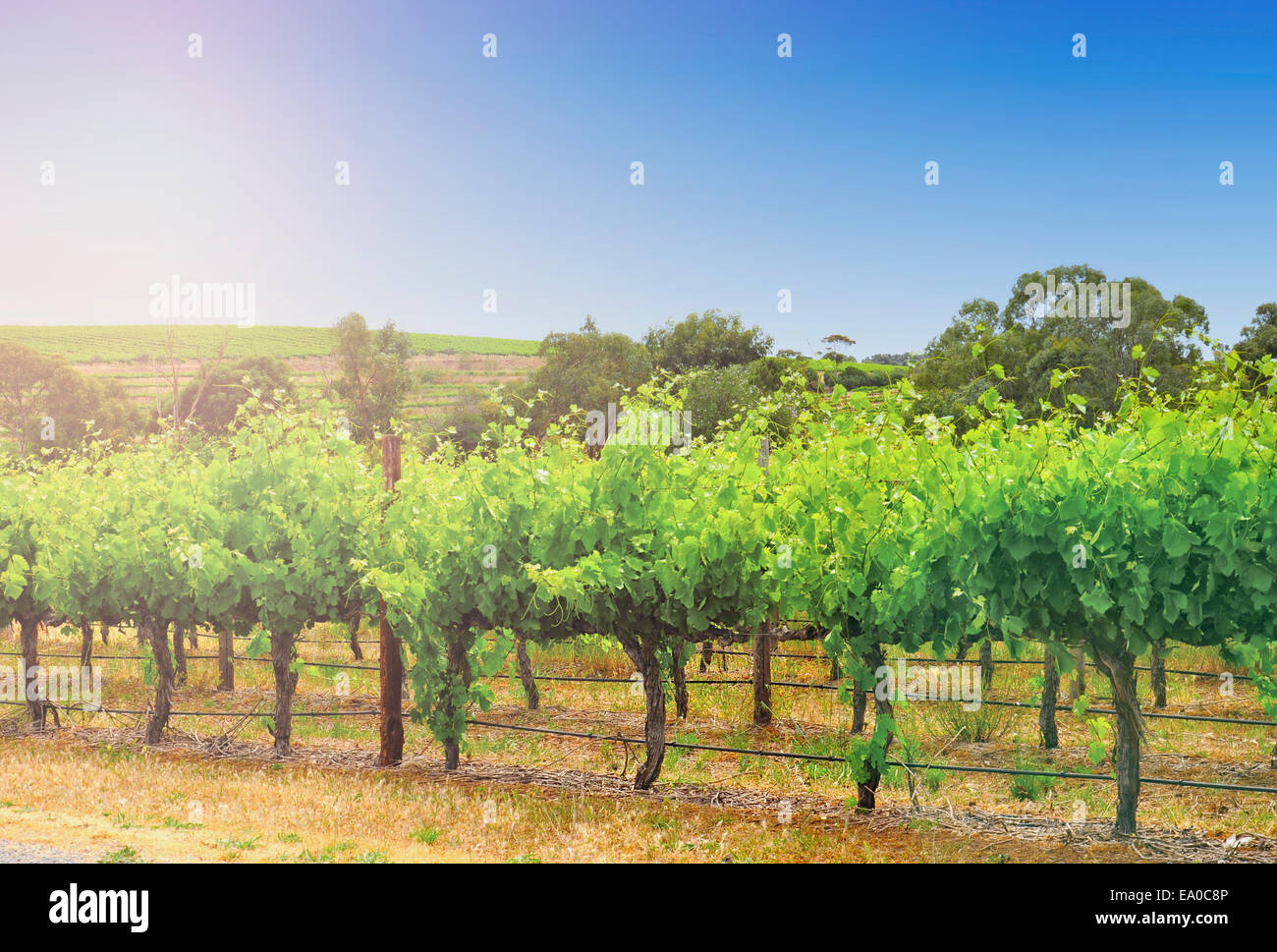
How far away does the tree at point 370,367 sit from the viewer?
271ft

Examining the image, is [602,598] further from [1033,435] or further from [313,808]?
[1033,435]

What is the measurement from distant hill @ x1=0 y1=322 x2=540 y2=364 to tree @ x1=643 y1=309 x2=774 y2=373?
59316 millimetres

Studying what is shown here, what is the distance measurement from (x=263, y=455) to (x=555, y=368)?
60.1 metres

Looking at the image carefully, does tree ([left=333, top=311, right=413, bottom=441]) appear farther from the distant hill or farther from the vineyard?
the vineyard

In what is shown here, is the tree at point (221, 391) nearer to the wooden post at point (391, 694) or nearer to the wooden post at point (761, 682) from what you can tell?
the wooden post at point (391, 694)

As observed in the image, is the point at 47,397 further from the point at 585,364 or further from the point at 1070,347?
the point at 1070,347

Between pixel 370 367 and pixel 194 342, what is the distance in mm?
61886

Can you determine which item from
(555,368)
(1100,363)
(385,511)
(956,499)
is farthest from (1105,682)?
(555,368)

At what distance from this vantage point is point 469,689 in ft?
42.7

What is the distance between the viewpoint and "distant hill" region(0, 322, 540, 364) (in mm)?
127438

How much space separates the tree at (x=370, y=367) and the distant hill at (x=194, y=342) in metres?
43.4

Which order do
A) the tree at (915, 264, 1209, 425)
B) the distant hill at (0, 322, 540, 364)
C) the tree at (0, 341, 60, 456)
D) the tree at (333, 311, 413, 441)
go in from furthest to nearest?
the distant hill at (0, 322, 540, 364)
the tree at (333, 311, 413, 441)
the tree at (0, 341, 60, 456)
the tree at (915, 264, 1209, 425)

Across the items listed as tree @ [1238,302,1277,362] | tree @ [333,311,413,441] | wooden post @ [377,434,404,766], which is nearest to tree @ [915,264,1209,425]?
tree @ [1238,302,1277,362]

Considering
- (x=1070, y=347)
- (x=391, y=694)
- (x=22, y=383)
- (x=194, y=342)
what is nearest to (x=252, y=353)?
(x=194, y=342)
